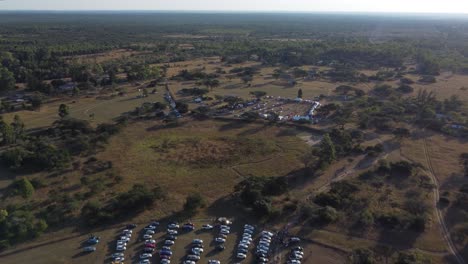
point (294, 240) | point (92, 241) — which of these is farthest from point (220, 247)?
point (92, 241)

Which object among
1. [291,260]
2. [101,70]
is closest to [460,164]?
[291,260]

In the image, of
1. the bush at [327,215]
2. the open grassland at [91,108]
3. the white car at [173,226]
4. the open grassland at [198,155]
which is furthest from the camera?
the open grassland at [91,108]

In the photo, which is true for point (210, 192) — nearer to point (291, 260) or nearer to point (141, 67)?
point (291, 260)

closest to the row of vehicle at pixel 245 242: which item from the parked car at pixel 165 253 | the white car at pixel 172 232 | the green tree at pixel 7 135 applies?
the parked car at pixel 165 253

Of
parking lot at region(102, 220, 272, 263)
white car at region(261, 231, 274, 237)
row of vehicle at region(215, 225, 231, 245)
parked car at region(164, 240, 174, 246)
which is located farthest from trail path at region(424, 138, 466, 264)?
parked car at region(164, 240, 174, 246)

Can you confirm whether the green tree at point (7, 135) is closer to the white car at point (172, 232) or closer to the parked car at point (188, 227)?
the white car at point (172, 232)

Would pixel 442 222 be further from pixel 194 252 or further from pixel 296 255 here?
pixel 194 252
